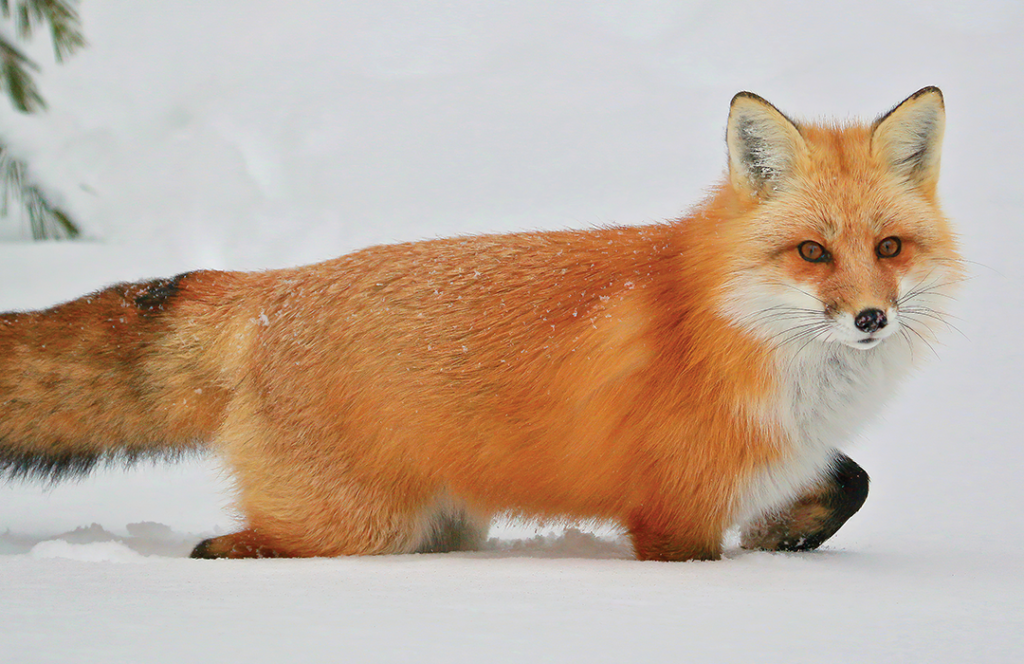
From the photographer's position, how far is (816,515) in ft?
12.4

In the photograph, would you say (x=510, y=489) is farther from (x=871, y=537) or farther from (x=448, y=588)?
(x=871, y=537)

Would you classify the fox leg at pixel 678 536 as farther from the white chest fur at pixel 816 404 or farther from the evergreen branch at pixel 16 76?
the evergreen branch at pixel 16 76

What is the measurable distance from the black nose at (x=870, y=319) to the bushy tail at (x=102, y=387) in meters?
2.56

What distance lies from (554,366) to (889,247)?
1298mm

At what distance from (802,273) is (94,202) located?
6.64 metres

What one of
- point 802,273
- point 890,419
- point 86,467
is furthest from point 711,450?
point 890,419

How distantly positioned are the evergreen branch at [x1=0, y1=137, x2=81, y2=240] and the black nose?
579 cm

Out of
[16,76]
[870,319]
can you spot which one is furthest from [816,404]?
[16,76]

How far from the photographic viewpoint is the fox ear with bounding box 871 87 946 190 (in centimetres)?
336

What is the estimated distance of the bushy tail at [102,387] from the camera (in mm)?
3924

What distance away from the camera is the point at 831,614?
2475 mm

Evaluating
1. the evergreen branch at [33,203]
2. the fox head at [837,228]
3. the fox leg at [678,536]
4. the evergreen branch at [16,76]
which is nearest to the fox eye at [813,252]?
the fox head at [837,228]

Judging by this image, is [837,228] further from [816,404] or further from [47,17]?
[47,17]

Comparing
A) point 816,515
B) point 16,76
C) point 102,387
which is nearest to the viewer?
point 816,515
